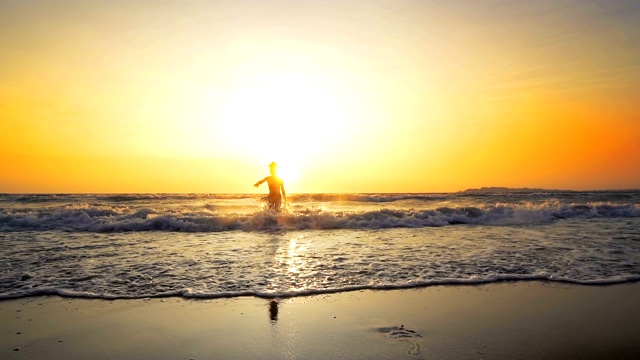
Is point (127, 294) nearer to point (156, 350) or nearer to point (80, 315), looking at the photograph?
point (80, 315)

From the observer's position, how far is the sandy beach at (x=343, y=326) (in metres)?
4.16

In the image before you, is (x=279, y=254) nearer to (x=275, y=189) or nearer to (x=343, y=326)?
(x=343, y=326)

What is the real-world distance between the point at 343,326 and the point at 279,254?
16.8 feet

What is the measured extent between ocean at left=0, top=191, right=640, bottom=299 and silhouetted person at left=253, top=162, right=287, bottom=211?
508mm

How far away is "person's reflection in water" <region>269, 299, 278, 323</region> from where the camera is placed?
5203 mm

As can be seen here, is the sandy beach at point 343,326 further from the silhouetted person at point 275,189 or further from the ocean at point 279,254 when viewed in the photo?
the silhouetted person at point 275,189

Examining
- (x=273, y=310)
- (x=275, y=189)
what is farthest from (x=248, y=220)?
(x=273, y=310)

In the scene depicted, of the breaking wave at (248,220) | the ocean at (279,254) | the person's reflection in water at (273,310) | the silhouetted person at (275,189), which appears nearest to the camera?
the person's reflection in water at (273,310)

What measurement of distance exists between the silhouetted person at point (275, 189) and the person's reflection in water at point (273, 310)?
10388 millimetres

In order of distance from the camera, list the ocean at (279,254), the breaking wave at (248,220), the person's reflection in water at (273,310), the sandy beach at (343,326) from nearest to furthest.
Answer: the sandy beach at (343,326) → the person's reflection in water at (273,310) → the ocean at (279,254) → the breaking wave at (248,220)

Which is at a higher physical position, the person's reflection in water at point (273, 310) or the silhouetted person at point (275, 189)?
the silhouetted person at point (275, 189)

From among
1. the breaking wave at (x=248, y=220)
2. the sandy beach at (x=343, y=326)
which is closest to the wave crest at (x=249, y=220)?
the breaking wave at (x=248, y=220)

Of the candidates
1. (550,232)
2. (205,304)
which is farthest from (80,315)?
(550,232)

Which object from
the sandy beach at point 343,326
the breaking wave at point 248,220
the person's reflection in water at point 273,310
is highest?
the breaking wave at point 248,220
